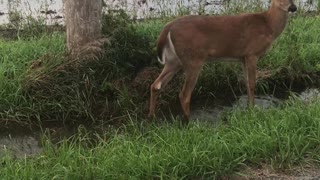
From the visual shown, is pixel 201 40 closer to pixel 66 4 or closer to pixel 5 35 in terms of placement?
pixel 66 4

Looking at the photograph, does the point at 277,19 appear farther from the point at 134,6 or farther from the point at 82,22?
the point at 134,6

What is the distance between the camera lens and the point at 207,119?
7148mm

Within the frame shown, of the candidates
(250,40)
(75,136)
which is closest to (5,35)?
(75,136)

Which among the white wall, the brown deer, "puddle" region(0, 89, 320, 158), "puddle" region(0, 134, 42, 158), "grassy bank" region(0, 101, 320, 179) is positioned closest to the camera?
"grassy bank" region(0, 101, 320, 179)

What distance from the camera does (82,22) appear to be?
7.86 meters

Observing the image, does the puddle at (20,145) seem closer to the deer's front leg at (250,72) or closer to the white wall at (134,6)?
the deer's front leg at (250,72)

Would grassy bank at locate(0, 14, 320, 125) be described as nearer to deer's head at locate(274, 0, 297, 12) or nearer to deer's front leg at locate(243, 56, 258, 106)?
deer's front leg at locate(243, 56, 258, 106)

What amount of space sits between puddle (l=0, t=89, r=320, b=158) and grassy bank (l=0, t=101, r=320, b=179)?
2.55 ft

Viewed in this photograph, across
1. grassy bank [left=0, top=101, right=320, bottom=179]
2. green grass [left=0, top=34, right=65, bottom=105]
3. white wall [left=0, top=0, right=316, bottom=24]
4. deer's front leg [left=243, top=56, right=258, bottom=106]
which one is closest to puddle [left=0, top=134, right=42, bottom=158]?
green grass [left=0, top=34, right=65, bottom=105]

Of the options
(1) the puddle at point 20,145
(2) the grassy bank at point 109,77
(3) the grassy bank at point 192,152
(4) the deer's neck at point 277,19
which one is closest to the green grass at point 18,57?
(2) the grassy bank at point 109,77

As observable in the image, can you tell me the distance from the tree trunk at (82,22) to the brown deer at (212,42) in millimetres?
1258

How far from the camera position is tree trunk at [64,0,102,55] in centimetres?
780

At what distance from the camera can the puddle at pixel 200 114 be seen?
641cm

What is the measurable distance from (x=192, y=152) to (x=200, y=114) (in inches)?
95.4
